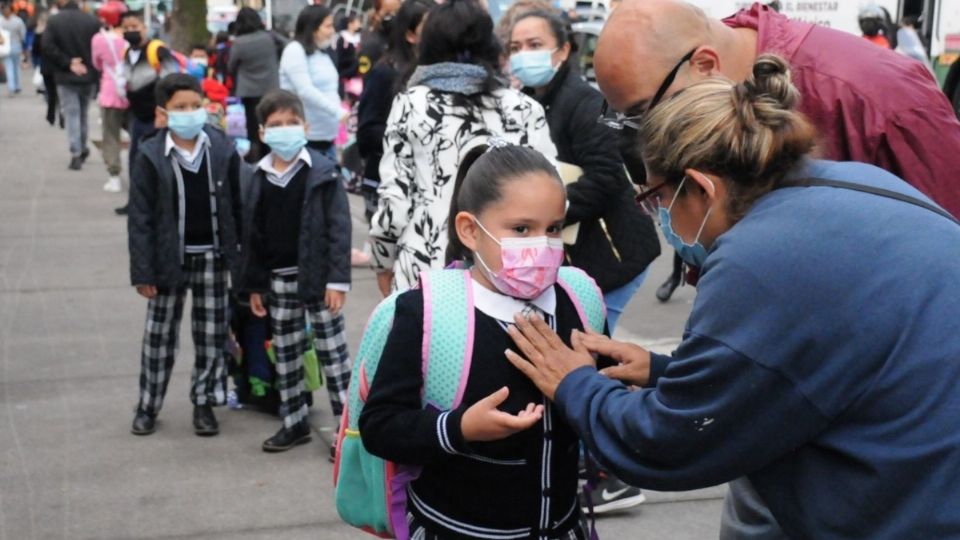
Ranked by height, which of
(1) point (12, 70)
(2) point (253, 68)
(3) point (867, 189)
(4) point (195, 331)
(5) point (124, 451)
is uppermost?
(3) point (867, 189)

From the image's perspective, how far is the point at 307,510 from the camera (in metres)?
5.26

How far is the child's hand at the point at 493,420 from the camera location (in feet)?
8.53

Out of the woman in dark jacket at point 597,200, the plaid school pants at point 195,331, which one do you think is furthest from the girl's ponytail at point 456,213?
the plaid school pants at point 195,331

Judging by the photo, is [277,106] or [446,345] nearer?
[446,345]

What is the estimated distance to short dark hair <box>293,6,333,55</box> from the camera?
10.4 meters

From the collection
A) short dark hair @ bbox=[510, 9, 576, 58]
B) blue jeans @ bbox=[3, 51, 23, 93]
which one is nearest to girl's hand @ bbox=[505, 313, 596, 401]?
short dark hair @ bbox=[510, 9, 576, 58]

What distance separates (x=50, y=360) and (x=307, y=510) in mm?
2946

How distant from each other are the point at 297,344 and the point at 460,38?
1.83 m

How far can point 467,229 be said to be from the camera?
297 cm

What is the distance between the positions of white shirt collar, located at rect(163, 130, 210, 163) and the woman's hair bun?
4.13 metres

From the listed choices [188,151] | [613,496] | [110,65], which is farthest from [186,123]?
[110,65]

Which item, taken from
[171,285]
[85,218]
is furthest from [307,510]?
[85,218]

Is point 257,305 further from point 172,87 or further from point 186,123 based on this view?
point 172,87

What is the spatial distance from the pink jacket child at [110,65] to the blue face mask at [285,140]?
7820mm
